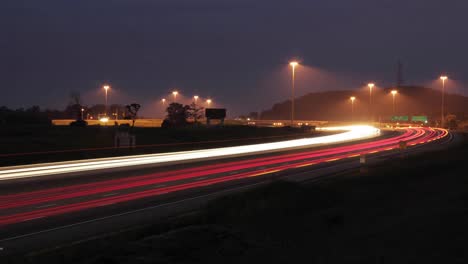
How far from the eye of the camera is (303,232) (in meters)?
13.1

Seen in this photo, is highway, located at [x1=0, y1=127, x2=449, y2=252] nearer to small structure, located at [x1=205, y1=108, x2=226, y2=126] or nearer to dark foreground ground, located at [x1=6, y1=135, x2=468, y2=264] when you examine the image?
dark foreground ground, located at [x1=6, y1=135, x2=468, y2=264]

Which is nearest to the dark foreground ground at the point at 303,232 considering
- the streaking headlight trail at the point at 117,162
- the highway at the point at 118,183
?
the highway at the point at 118,183

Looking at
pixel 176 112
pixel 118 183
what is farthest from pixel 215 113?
pixel 118 183

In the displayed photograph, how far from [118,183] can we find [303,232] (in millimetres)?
13096

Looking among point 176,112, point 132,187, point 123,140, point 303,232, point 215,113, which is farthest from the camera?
point 176,112

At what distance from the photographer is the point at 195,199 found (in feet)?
65.8

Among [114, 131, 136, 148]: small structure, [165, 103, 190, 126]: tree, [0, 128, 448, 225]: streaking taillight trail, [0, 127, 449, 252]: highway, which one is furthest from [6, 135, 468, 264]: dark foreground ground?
[165, 103, 190, 126]: tree

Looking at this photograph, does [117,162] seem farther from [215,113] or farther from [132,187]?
[215,113]

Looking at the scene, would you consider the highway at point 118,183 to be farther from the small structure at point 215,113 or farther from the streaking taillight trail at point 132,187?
the small structure at point 215,113

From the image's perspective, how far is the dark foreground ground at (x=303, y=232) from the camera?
10422 mm

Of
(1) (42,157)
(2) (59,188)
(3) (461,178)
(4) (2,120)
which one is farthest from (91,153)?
(4) (2,120)

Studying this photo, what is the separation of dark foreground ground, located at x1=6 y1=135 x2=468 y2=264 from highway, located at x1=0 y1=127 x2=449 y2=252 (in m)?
3.00

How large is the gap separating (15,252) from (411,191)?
42.7 feet

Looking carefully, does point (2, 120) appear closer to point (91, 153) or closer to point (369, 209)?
point (91, 153)
